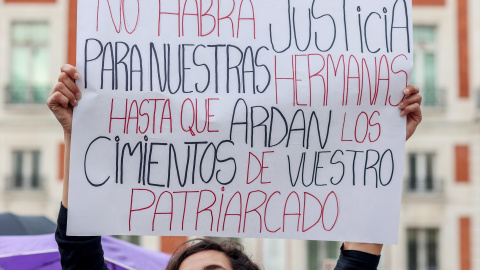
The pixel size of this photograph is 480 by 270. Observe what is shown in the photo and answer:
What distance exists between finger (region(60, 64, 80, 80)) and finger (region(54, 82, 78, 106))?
0.05 meters

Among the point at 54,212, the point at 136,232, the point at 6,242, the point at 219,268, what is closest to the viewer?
the point at 219,268

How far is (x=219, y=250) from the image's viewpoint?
9.97 feet

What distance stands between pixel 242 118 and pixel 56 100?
0.58m

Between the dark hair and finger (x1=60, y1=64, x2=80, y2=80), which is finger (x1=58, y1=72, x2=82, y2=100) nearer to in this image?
finger (x1=60, y1=64, x2=80, y2=80)

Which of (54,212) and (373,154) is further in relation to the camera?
(54,212)

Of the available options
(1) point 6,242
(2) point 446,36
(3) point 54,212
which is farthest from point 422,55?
Answer: (1) point 6,242

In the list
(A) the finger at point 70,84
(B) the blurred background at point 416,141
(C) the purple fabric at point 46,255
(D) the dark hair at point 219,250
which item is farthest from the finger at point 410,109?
(B) the blurred background at point 416,141

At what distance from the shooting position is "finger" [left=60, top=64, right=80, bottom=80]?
9.94 ft

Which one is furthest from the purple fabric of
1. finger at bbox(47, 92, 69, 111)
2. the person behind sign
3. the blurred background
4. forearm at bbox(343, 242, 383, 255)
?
the blurred background

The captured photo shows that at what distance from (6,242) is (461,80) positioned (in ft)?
59.9

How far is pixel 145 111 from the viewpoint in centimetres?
315

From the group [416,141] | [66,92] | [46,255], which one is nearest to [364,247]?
[66,92]

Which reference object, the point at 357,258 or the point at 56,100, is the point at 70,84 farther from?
the point at 357,258

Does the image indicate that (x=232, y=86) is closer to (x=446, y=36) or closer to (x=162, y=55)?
(x=162, y=55)
